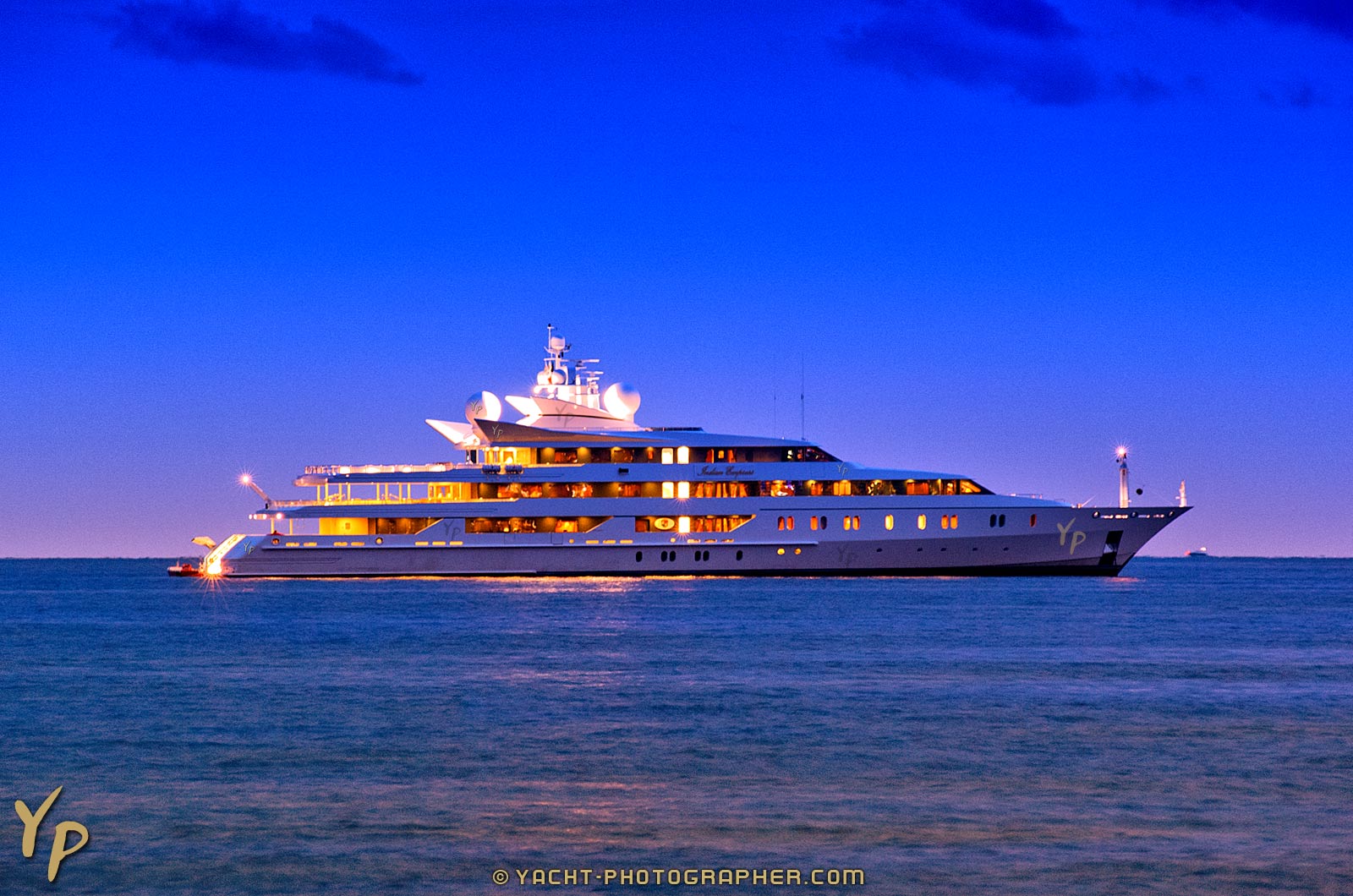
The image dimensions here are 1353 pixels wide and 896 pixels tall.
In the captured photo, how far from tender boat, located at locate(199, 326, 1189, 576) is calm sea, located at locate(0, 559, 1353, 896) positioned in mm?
24577

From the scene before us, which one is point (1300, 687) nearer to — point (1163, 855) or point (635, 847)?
point (1163, 855)

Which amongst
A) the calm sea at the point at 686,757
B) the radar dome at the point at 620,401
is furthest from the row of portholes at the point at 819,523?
the calm sea at the point at 686,757

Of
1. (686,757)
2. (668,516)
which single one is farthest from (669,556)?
(686,757)

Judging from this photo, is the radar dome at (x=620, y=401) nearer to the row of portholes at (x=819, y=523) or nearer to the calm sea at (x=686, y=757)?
the row of portholes at (x=819, y=523)

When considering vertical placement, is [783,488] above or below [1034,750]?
above

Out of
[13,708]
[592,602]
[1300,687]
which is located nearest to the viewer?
[13,708]

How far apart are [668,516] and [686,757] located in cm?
5063

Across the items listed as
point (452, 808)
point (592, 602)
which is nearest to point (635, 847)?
point (452, 808)

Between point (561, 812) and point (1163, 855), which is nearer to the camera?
point (1163, 855)

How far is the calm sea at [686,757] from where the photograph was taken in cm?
1484

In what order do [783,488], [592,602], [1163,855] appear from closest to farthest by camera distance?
[1163,855] → [592,602] → [783,488]

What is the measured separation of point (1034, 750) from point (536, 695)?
34.6ft

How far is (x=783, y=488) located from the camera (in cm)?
7194

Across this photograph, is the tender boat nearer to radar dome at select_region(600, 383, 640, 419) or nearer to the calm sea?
radar dome at select_region(600, 383, 640, 419)
